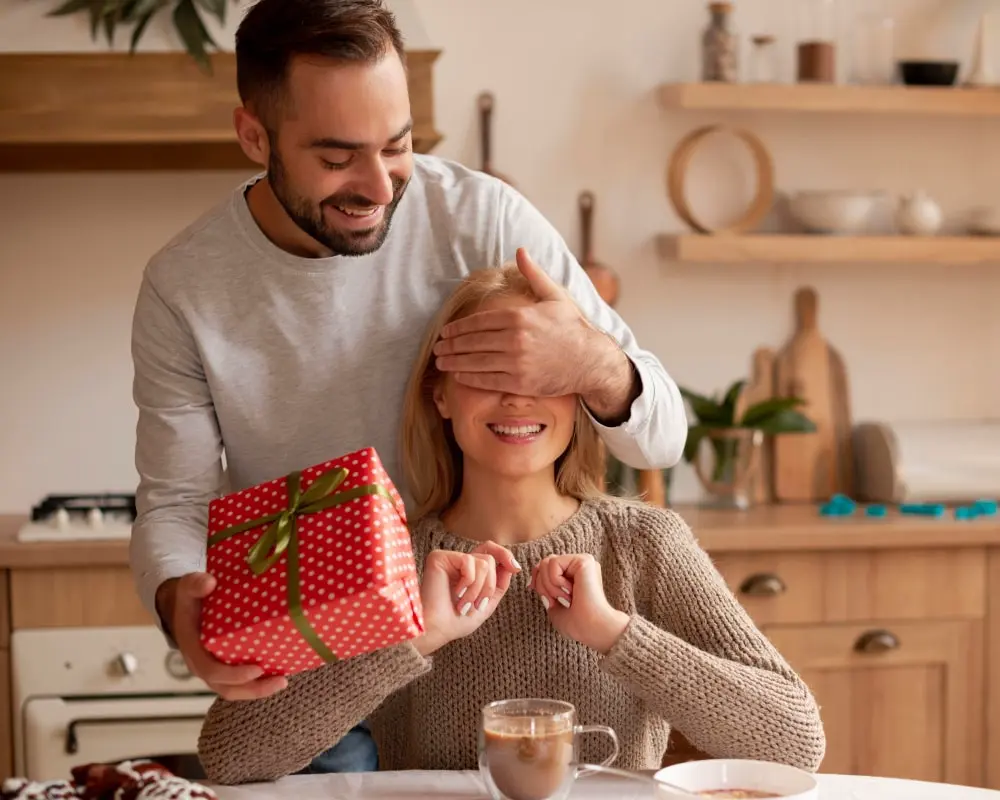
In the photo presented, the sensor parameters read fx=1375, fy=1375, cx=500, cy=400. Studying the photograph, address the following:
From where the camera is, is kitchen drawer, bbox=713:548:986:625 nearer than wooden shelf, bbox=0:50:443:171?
No

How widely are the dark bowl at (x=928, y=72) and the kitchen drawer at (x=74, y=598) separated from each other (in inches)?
78.5

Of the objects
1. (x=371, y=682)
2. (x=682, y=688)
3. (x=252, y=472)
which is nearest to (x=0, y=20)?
(x=252, y=472)

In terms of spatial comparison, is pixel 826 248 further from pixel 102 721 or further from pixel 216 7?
pixel 102 721

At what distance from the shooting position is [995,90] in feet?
10.1

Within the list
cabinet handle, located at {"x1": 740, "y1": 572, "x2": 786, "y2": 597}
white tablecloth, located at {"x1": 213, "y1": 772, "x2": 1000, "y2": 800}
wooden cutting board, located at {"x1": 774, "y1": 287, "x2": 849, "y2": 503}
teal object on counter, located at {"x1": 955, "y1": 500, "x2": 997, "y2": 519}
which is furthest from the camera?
wooden cutting board, located at {"x1": 774, "y1": 287, "x2": 849, "y2": 503}

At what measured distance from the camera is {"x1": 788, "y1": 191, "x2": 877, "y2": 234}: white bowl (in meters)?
3.04

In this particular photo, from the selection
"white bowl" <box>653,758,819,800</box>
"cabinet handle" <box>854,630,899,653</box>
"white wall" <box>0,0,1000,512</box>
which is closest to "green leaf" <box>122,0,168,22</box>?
"white wall" <box>0,0,1000,512</box>

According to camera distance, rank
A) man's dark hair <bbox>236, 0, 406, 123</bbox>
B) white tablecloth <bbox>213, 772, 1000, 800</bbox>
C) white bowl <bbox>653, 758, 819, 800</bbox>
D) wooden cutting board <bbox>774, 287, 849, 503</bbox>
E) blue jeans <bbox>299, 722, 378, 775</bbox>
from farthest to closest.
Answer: wooden cutting board <bbox>774, 287, 849, 503</bbox>
blue jeans <bbox>299, 722, 378, 775</bbox>
man's dark hair <bbox>236, 0, 406, 123</bbox>
white tablecloth <bbox>213, 772, 1000, 800</bbox>
white bowl <bbox>653, 758, 819, 800</bbox>

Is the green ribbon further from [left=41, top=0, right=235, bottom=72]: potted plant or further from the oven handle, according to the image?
[left=41, top=0, right=235, bottom=72]: potted plant

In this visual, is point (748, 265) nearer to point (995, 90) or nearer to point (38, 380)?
point (995, 90)

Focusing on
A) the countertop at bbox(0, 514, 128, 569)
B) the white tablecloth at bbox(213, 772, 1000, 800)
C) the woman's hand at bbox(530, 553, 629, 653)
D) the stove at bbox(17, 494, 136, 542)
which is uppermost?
the woman's hand at bbox(530, 553, 629, 653)

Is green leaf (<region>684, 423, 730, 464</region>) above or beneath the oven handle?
above

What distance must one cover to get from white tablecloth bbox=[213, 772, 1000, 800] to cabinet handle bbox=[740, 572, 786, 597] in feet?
4.36

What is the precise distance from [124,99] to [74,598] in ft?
3.13
